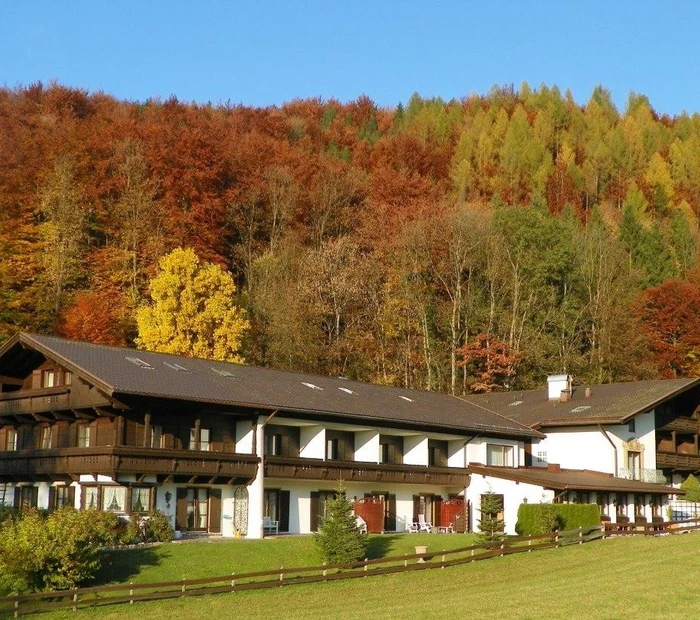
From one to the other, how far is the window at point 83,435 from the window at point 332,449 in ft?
34.2

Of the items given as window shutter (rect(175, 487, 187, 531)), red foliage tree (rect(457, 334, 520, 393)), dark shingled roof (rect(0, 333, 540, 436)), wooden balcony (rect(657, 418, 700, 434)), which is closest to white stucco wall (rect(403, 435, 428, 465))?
dark shingled roof (rect(0, 333, 540, 436))

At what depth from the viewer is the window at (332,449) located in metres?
45.6

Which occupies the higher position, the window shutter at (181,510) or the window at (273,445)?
the window at (273,445)

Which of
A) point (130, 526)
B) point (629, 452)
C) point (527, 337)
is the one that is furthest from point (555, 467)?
point (130, 526)

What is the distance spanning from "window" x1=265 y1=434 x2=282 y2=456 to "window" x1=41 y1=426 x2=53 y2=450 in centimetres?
873

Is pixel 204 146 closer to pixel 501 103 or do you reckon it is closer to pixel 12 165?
pixel 12 165

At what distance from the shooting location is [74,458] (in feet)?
128

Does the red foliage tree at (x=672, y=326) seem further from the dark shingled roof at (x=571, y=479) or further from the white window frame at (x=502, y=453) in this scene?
the white window frame at (x=502, y=453)

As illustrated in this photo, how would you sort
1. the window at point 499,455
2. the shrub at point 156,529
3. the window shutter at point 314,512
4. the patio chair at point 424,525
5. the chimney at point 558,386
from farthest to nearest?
the chimney at point 558,386 → the window at point 499,455 → the patio chair at point 424,525 → the window shutter at point 314,512 → the shrub at point 156,529

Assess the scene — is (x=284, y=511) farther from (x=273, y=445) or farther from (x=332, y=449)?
(x=332, y=449)

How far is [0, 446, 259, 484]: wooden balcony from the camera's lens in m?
37.4

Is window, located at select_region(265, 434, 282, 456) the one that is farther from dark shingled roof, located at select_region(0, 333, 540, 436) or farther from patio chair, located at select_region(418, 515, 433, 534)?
patio chair, located at select_region(418, 515, 433, 534)

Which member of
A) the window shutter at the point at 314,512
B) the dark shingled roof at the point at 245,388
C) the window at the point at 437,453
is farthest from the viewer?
the window at the point at 437,453

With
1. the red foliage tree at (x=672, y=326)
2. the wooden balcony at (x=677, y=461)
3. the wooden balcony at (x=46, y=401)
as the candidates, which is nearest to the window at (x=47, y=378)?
the wooden balcony at (x=46, y=401)
